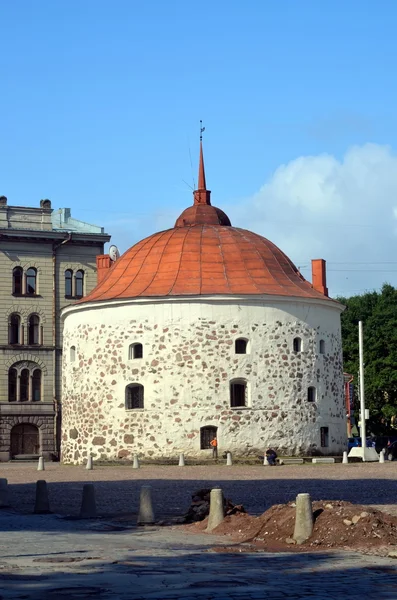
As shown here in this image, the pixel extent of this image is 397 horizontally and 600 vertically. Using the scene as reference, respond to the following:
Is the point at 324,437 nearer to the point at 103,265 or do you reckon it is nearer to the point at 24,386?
the point at 103,265

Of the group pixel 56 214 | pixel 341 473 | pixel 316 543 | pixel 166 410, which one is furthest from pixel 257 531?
pixel 56 214

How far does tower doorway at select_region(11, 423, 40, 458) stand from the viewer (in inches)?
2682

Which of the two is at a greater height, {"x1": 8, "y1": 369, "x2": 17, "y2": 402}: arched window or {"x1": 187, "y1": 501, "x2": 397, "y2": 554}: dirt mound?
{"x1": 8, "y1": 369, "x2": 17, "y2": 402}: arched window

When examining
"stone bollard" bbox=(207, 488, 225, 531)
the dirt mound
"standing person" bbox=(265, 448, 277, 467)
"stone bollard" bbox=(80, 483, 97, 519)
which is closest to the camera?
the dirt mound

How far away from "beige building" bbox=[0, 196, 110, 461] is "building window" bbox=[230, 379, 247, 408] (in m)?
21.2

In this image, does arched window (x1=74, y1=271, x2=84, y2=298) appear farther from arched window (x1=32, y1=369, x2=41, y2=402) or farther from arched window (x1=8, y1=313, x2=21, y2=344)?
arched window (x1=32, y1=369, x2=41, y2=402)

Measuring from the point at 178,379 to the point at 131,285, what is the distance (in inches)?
213

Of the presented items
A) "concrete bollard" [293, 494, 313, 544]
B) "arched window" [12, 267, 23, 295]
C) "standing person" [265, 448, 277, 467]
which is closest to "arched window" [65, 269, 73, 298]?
"arched window" [12, 267, 23, 295]

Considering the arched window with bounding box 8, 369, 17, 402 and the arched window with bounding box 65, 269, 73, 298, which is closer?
the arched window with bounding box 8, 369, 17, 402

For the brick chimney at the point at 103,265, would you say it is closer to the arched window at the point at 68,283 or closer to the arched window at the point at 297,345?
the arched window at the point at 68,283

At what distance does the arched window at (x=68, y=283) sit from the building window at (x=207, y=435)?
24455 mm

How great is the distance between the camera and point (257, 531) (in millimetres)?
16406

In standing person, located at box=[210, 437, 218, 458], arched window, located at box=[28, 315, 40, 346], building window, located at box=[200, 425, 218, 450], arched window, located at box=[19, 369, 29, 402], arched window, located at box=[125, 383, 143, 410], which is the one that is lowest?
standing person, located at box=[210, 437, 218, 458]

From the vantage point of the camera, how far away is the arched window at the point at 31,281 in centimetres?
7050
